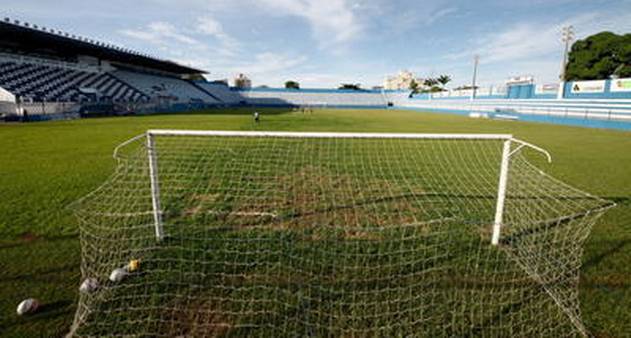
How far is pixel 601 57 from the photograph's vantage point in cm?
3438

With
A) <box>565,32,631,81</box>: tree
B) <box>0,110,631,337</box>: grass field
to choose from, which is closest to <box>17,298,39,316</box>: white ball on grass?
<box>0,110,631,337</box>: grass field

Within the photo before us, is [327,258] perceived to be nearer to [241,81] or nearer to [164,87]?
[164,87]

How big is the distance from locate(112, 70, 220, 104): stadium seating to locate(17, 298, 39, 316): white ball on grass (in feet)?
119

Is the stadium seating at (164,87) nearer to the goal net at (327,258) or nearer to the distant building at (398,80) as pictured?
the goal net at (327,258)

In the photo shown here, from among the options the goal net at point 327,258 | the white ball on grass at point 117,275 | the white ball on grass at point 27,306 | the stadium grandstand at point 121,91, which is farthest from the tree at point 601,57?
the white ball on grass at point 27,306

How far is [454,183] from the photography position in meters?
5.41

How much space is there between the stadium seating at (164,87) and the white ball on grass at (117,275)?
3601 centimetres

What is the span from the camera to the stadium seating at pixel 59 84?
1964 centimetres

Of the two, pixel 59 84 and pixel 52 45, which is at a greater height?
pixel 52 45

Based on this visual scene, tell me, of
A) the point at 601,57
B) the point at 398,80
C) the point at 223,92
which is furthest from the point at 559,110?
the point at 398,80

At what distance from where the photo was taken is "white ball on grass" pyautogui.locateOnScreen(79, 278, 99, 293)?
2.21m

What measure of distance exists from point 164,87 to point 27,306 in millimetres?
41856

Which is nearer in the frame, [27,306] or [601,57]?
[27,306]

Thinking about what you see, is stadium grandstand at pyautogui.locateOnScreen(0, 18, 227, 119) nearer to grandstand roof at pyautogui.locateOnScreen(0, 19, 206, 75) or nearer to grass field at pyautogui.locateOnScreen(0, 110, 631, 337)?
grandstand roof at pyautogui.locateOnScreen(0, 19, 206, 75)
